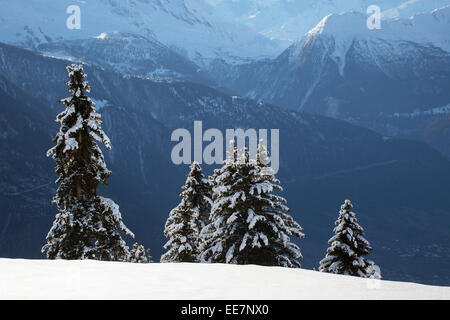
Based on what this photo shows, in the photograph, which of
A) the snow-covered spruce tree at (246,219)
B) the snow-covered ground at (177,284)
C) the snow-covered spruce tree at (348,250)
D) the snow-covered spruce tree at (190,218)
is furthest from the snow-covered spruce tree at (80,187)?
the snow-covered spruce tree at (348,250)

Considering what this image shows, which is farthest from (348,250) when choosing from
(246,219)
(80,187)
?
(80,187)

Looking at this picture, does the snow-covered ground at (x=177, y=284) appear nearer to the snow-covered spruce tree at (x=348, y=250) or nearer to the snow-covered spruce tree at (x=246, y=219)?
the snow-covered spruce tree at (x=246, y=219)

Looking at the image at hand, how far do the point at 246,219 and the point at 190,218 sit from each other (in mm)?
6944

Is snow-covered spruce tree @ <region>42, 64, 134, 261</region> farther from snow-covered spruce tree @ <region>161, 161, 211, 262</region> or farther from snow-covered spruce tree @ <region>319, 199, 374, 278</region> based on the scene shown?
snow-covered spruce tree @ <region>319, 199, 374, 278</region>

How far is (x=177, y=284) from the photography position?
10.1 meters

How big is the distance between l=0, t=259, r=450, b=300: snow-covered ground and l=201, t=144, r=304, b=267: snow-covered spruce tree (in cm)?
851

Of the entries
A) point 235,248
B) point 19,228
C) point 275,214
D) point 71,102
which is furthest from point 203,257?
point 19,228

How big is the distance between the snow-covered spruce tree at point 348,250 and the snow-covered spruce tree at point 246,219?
4707 millimetres

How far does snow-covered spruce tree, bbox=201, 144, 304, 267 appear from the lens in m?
21.2

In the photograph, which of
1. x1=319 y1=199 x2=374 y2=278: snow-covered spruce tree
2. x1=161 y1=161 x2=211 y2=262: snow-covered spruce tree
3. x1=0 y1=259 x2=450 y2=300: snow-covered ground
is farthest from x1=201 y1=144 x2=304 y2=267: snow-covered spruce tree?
x1=0 y1=259 x2=450 y2=300: snow-covered ground

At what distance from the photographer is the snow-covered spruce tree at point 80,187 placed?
18.7 metres

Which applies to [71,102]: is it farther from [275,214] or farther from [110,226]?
[275,214]
